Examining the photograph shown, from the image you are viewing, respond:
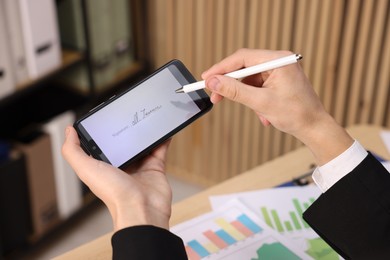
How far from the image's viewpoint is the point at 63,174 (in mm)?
2160

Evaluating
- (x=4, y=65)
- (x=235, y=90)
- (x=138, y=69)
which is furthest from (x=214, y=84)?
(x=138, y=69)

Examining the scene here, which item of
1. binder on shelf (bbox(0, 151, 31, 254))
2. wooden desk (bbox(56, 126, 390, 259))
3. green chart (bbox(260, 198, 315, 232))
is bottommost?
binder on shelf (bbox(0, 151, 31, 254))

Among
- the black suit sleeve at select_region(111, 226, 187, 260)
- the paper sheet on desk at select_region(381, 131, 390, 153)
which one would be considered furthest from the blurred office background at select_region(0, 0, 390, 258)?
the black suit sleeve at select_region(111, 226, 187, 260)

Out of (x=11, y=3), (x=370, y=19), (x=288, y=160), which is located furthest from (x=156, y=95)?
(x=370, y=19)

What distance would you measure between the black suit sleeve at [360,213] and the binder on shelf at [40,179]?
4.24 ft

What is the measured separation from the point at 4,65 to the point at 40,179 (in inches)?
17.4

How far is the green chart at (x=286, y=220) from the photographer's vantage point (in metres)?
1.22

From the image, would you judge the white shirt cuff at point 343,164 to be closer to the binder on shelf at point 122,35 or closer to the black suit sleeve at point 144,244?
the black suit sleeve at point 144,244

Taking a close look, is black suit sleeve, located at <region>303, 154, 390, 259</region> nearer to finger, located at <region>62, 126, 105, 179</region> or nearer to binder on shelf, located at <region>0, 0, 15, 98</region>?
finger, located at <region>62, 126, 105, 179</region>

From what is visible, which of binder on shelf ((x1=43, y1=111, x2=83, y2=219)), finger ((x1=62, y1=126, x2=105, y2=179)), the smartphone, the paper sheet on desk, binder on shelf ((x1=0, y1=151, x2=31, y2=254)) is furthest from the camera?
binder on shelf ((x1=43, y1=111, x2=83, y2=219))

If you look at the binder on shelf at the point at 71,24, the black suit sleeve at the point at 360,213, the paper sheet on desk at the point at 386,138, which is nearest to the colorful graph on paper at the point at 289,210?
the black suit sleeve at the point at 360,213

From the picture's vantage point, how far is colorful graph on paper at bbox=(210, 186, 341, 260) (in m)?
1.16

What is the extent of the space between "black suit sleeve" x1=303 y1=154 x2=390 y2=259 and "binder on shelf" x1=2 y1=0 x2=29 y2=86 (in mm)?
1281

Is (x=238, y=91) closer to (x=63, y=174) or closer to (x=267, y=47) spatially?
(x=267, y=47)
